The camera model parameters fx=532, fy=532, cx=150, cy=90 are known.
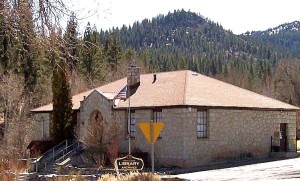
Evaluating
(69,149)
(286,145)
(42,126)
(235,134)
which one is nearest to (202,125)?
(235,134)

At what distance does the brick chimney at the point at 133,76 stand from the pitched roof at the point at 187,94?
1.46 ft

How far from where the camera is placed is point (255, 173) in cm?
2230

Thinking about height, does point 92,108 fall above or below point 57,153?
above

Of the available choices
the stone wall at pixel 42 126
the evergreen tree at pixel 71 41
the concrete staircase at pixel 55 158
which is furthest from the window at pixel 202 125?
the evergreen tree at pixel 71 41

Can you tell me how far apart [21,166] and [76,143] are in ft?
14.2

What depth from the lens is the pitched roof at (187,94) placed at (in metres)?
28.9

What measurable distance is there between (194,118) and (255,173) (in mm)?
6222

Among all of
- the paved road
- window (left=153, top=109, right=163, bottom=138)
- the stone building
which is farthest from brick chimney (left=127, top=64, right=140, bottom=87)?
the paved road

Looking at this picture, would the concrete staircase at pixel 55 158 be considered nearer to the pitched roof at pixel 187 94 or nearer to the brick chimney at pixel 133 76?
the pitched roof at pixel 187 94

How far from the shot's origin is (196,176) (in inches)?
879

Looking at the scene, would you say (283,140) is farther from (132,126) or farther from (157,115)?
(132,126)

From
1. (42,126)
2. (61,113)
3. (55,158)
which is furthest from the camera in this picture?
(42,126)

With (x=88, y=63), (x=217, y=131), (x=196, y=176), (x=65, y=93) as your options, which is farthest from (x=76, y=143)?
(x=88, y=63)

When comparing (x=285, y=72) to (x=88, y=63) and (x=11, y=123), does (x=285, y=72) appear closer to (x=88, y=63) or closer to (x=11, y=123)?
(x=88, y=63)
